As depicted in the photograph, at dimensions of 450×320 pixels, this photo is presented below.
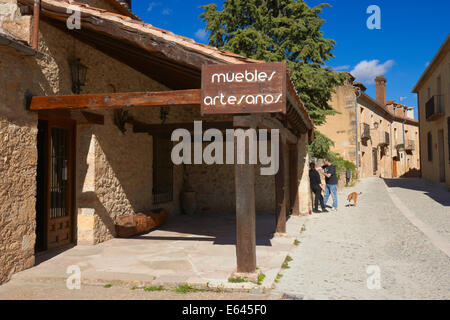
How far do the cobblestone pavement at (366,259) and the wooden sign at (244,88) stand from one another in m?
2.05

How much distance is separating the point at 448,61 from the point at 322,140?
621 cm

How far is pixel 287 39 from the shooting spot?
47.0 ft

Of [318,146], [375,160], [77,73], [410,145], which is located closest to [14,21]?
[77,73]

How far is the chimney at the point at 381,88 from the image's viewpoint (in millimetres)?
31594

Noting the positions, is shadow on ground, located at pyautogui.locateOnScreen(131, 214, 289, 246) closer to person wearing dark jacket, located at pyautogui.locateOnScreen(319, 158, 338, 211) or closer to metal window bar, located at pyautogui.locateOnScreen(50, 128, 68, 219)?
metal window bar, located at pyautogui.locateOnScreen(50, 128, 68, 219)

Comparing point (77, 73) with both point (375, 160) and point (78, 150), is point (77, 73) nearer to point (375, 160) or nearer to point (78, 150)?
point (78, 150)

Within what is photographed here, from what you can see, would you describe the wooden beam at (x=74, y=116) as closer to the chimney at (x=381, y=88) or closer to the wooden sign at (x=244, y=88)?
the wooden sign at (x=244, y=88)

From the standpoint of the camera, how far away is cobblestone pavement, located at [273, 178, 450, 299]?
3.89 meters

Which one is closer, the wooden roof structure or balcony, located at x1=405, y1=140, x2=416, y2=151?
the wooden roof structure

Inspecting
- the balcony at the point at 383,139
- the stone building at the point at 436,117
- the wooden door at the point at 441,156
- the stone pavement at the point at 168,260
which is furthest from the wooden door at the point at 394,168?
the stone pavement at the point at 168,260

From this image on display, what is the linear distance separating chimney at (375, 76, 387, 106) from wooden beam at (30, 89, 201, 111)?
31017mm

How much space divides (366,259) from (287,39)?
36.1 ft

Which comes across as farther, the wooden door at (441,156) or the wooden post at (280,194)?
the wooden door at (441,156)

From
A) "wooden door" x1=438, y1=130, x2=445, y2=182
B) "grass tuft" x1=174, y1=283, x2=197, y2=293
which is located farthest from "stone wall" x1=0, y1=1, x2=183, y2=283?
"wooden door" x1=438, y1=130, x2=445, y2=182
